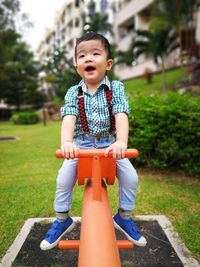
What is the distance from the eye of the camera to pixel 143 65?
2767 cm

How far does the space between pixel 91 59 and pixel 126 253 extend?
1700 mm

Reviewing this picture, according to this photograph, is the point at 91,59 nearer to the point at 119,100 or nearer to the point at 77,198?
the point at 119,100

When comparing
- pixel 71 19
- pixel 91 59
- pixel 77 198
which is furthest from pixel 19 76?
pixel 91 59

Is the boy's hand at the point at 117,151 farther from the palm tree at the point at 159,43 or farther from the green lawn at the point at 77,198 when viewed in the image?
the palm tree at the point at 159,43

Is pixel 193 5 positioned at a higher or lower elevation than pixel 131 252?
higher

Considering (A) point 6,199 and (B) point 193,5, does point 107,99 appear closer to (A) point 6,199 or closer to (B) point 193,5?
(A) point 6,199

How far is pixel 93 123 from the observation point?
2.26 metres

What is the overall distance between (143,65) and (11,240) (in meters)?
26.0

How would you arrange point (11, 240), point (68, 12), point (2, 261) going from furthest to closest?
point (68, 12) → point (11, 240) → point (2, 261)

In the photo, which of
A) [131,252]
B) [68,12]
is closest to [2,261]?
[131,252]

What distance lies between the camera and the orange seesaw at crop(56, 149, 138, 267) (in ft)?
5.03

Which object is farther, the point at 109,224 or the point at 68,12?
the point at 68,12

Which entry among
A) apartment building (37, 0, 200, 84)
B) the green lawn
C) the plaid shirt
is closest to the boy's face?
the plaid shirt

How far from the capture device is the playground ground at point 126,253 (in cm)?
263
